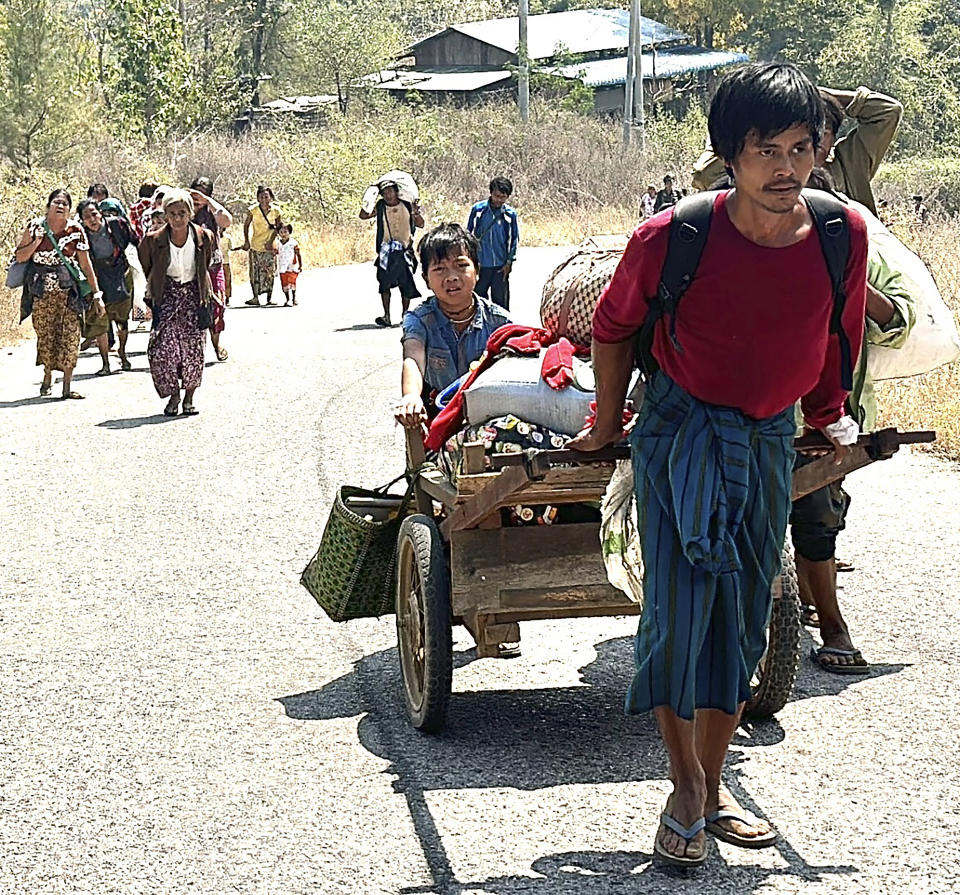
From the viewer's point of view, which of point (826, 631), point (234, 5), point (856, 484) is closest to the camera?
point (826, 631)

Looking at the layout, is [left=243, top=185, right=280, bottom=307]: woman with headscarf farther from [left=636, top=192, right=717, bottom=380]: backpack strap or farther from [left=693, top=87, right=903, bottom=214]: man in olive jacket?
[left=636, top=192, right=717, bottom=380]: backpack strap

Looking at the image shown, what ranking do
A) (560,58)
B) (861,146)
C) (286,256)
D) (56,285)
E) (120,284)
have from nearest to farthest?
(861,146) < (56,285) < (120,284) < (286,256) < (560,58)

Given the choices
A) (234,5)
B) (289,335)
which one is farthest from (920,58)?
(289,335)

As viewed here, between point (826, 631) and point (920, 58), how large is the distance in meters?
66.0

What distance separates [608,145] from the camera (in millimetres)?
55938

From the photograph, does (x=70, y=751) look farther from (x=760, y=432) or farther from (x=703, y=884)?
(x=760, y=432)

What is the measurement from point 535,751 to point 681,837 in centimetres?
126

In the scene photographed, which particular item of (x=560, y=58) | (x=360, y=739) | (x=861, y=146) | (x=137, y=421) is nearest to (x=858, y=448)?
(x=360, y=739)

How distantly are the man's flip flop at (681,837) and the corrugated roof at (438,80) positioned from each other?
65.2m

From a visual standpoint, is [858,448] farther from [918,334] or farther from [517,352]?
[517,352]

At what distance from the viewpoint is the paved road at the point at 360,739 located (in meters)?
4.83

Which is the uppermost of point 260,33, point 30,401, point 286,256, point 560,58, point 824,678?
point 260,33

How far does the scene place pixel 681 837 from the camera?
4.58 meters

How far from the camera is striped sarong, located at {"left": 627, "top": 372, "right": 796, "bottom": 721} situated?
4410 millimetres
